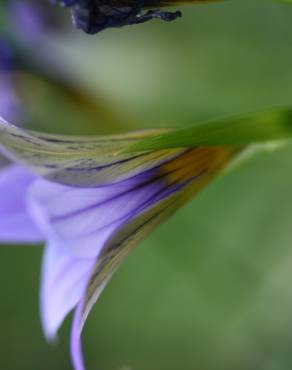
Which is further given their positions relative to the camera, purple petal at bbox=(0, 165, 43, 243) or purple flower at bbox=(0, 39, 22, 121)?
purple flower at bbox=(0, 39, 22, 121)

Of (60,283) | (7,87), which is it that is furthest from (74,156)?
(7,87)

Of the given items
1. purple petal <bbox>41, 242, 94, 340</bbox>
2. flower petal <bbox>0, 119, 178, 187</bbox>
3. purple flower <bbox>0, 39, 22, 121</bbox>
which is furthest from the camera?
purple flower <bbox>0, 39, 22, 121</bbox>

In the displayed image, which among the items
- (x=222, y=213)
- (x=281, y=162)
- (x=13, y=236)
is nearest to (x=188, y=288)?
(x=222, y=213)

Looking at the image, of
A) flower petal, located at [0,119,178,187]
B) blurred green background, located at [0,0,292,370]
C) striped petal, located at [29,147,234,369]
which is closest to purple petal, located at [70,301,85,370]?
striped petal, located at [29,147,234,369]

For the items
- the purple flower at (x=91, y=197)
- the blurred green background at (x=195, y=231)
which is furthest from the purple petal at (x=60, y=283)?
the blurred green background at (x=195, y=231)

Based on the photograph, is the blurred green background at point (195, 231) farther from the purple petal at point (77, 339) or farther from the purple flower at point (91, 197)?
the purple petal at point (77, 339)

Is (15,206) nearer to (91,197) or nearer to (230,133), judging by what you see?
(91,197)

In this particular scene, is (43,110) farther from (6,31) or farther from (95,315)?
(95,315)

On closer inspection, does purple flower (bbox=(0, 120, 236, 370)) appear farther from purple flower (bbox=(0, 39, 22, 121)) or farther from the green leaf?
purple flower (bbox=(0, 39, 22, 121))

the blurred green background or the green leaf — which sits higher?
the green leaf
